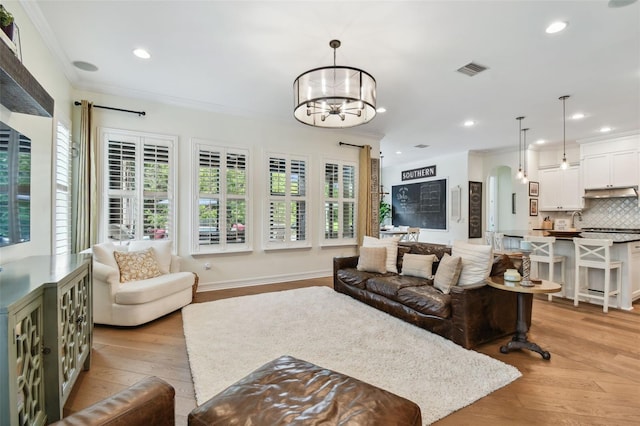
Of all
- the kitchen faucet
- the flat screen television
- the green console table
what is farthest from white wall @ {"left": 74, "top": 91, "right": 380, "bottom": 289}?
the kitchen faucet

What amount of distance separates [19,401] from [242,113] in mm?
4557

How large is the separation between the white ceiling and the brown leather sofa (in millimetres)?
2263

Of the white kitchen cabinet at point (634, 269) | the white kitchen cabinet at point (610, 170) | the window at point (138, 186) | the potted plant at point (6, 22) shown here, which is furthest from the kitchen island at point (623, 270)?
the potted plant at point (6, 22)

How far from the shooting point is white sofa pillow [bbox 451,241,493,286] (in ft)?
10.2

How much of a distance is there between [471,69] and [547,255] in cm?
298

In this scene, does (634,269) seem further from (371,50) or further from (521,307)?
(371,50)

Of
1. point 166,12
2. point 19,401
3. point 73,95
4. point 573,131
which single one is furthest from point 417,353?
point 573,131

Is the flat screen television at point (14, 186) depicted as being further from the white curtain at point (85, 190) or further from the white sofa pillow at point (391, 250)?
the white sofa pillow at point (391, 250)

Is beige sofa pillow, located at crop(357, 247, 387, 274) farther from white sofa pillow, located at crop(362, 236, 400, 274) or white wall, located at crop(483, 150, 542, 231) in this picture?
white wall, located at crop(483, 150, 542, 231)

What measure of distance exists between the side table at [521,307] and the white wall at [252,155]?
3.47 meters

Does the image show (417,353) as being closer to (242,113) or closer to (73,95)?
(242,113)

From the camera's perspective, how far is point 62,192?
369 centimetres

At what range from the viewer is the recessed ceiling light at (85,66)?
359cm

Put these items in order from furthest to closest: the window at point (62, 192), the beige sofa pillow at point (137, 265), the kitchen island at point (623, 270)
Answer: the kitchen island at point (623, 270)
the beige sofa pillow at point (137, 265)
the window at point (62, 192)
